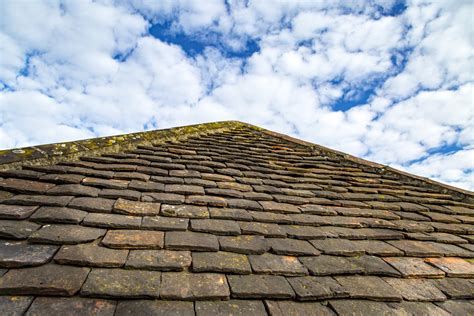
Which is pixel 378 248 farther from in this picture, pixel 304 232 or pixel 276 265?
pixel 276 265

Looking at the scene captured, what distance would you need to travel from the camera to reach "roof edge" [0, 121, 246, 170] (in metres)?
2.71

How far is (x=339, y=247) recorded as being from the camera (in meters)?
2.19

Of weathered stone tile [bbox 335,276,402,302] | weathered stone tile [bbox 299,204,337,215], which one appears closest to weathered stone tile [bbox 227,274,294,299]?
weathered stone tile [bbox 335,276,402,302]

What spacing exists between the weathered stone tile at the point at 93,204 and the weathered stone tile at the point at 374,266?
2086 millimetres

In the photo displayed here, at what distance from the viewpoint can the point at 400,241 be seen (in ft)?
8.09

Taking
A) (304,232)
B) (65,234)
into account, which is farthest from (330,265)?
(65,234)

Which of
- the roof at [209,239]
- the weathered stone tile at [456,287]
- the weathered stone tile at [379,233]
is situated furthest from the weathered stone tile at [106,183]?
the weathered stone tile at [456,287]

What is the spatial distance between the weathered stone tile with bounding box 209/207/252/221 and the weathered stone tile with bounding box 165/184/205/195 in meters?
0.32

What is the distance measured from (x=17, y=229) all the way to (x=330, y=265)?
2.27 metres

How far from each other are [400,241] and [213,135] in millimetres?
3157

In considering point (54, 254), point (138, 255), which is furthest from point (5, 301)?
point (138, 255)

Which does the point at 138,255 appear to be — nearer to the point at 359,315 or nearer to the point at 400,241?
the point at 359,315

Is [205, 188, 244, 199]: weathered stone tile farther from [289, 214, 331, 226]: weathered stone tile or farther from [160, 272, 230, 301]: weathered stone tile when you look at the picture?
[160, 272, 230, 301]: weathered stone tile

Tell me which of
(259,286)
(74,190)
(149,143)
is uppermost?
(149,143)
